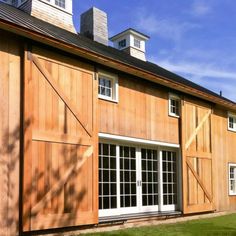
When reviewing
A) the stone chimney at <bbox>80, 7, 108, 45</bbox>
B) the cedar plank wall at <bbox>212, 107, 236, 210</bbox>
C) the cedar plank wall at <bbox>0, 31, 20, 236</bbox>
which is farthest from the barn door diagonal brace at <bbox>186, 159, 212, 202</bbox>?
the stone chimney at <bbox>80, 7, 108, 45</bbox>

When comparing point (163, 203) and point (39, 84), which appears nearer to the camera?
point (39, 84)

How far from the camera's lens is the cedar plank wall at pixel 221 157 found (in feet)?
52.4

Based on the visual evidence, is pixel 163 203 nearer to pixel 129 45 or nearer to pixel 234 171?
pixel 234 171

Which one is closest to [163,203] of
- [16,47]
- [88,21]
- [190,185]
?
[190,185]

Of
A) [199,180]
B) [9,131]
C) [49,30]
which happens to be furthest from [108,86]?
[199,180]

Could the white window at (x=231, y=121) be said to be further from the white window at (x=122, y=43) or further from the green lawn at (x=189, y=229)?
the white window at (x=122, y=43)

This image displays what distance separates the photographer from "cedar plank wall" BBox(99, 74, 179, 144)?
11220mm

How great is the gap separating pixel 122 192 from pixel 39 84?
13.9ft

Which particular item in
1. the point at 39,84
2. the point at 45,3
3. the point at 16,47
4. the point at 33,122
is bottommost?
the point at 33,122

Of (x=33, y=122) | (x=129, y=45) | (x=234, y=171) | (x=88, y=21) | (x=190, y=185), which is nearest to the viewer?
(x=33, y=122)

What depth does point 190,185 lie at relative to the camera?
46.2 ft

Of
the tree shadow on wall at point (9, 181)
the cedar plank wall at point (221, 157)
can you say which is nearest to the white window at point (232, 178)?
the cedar plank wall at point (221, 157)

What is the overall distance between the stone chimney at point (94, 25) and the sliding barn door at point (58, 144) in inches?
336

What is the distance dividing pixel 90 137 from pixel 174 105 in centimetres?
481
